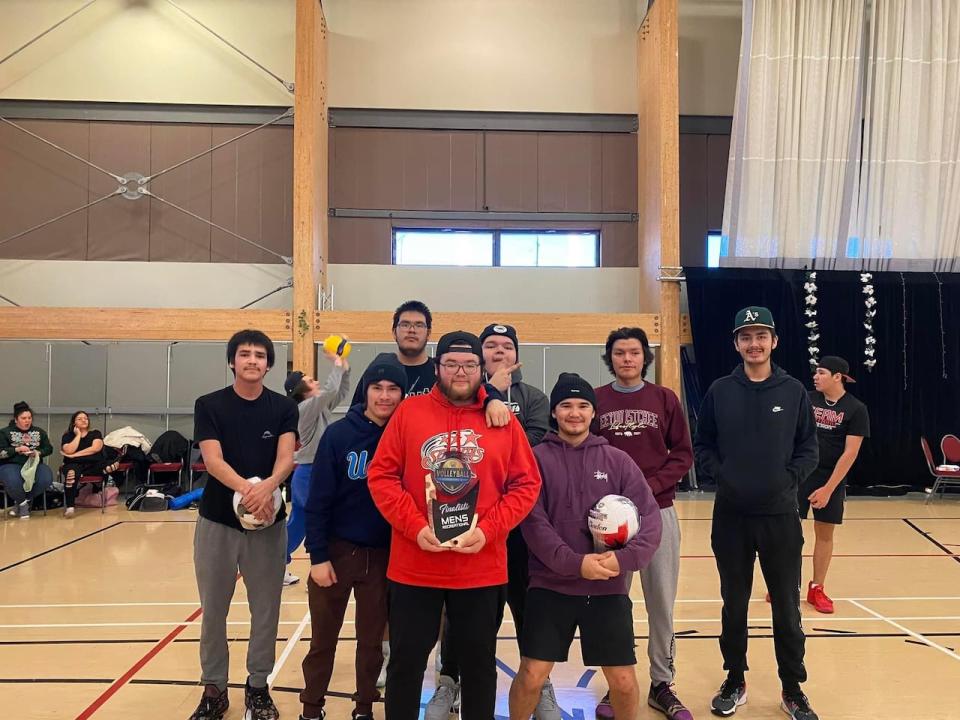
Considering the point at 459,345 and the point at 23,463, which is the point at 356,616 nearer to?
the point at 459,345

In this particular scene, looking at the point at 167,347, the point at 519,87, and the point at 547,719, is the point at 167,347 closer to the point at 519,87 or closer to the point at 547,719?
the point at 519,87

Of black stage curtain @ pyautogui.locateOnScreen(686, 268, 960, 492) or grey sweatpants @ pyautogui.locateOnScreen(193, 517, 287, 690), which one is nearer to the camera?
grey sweatpants @ pyautogui.locateOnScreen(193, 517, 287, 690)

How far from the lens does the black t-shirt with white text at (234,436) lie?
321cm

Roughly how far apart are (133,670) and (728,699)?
10.3ft

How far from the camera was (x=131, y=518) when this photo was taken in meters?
9.20

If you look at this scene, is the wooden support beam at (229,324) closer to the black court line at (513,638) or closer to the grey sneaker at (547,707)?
the black court line at (513,638)

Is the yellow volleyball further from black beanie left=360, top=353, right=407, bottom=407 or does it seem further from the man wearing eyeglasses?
black beanie left=360, top=353, right=407, bottom=407

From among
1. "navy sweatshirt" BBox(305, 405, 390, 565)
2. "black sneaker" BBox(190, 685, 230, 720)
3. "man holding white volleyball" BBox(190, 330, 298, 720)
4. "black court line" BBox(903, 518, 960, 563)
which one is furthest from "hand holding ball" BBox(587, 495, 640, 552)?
"black court line" BBox(903, 518, 960, 563)

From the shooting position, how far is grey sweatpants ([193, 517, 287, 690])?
3.22 meters

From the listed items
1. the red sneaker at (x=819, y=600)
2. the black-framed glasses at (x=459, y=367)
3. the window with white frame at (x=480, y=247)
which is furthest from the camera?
the window with white frame at (x=480, y=247)

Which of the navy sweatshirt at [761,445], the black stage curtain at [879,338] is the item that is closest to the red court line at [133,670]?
the navy sweatshirt at [761,445]

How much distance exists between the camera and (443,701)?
3.30 meters

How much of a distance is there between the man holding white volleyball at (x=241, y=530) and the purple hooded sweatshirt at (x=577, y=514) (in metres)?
1.20

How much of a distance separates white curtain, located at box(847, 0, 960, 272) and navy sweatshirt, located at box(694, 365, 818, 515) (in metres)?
9.30
